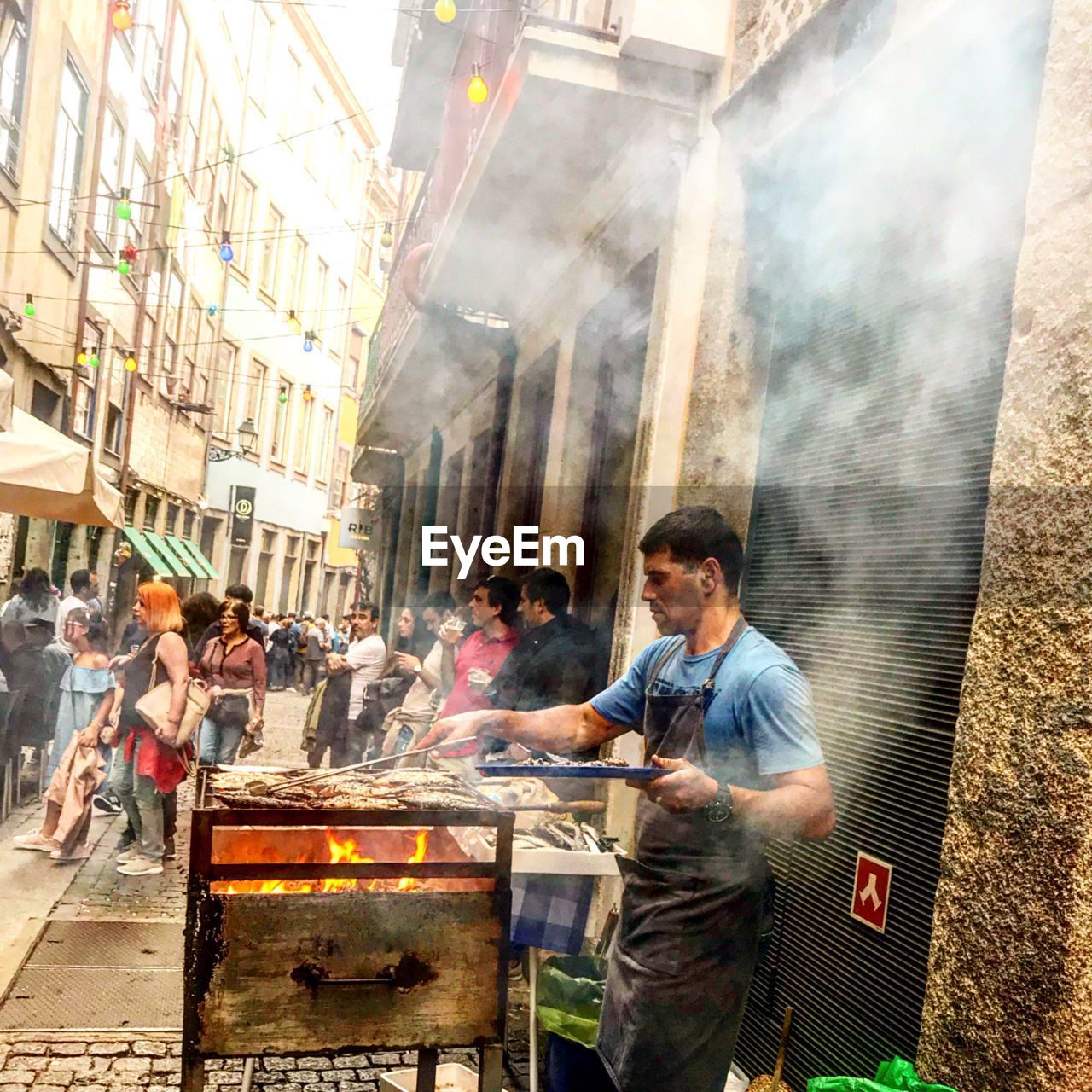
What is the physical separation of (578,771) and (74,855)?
4.99 m

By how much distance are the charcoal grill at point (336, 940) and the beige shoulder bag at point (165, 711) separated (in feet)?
11.2

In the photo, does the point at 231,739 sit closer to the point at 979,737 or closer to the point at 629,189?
the point at 629,189

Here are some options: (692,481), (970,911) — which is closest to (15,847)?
(692,481)

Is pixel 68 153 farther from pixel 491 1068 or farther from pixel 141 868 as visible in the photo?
pixel 491 1068

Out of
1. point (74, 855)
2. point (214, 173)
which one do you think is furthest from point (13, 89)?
point (74, 855)

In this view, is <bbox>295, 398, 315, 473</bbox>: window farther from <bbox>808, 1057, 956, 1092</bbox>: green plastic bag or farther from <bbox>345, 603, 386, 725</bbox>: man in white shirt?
<bbox>808, 1057, 956, 1092</bbox>: green plastic bag

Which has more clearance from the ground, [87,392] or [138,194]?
[138,194]

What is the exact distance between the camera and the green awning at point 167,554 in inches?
827

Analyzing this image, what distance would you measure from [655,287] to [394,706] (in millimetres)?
4093

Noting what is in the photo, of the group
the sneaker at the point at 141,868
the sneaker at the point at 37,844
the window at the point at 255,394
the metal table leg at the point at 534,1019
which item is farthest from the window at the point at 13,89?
the window at the point at 255,394

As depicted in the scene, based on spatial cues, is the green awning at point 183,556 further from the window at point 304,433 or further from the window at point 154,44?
the window at point 154,44

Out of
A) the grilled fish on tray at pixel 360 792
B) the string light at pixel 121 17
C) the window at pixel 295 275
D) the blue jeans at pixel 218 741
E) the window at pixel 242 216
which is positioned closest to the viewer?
the grilled fish on tray at pixel 360 792

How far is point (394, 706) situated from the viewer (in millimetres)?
8445

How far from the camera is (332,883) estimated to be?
2.85 meters
